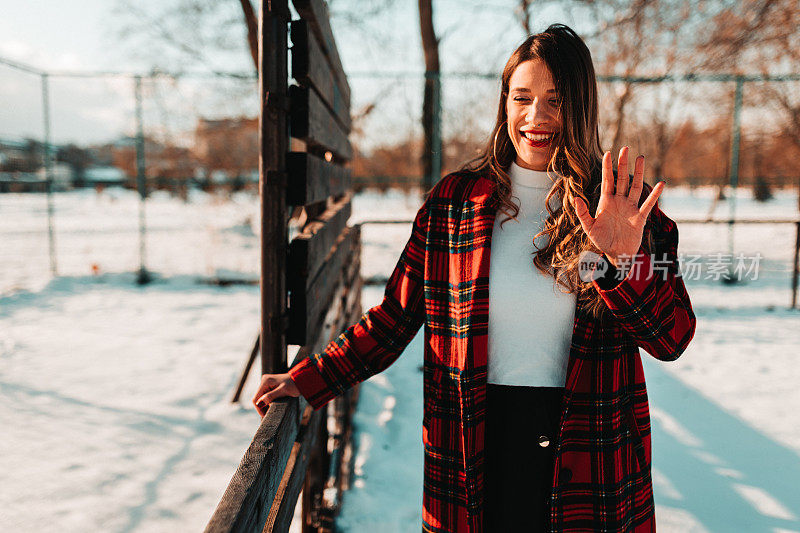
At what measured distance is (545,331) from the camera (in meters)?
1.29

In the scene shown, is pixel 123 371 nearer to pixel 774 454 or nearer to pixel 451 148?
pixel 774 454

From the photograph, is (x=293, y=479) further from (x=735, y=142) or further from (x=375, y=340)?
(x=735, y=142)

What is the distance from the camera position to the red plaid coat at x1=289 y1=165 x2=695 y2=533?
1.24m

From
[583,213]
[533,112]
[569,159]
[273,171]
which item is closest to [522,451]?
[583,213]

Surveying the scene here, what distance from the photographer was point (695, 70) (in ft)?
22.8

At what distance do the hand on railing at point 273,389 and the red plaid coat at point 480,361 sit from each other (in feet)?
0.08

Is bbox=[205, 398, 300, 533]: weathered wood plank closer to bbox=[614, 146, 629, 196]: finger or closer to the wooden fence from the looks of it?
the wooden fence

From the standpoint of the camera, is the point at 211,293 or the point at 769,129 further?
the point at 769,129

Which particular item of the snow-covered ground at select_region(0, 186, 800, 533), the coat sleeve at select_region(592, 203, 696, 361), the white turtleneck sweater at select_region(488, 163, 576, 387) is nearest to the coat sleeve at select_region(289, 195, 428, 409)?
the white turtleneck sweater at select_region(488, 163, 576, 387)

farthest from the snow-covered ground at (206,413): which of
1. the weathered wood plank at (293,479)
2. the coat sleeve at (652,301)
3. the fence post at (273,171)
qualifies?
the coat sleeve at (652,301)

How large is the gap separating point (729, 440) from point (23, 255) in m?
10.9

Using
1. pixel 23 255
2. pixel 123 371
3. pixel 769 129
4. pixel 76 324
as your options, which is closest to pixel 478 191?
pixel 123 371

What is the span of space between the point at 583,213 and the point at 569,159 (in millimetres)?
176

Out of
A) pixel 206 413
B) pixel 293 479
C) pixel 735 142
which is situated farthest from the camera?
pixel 735 142
